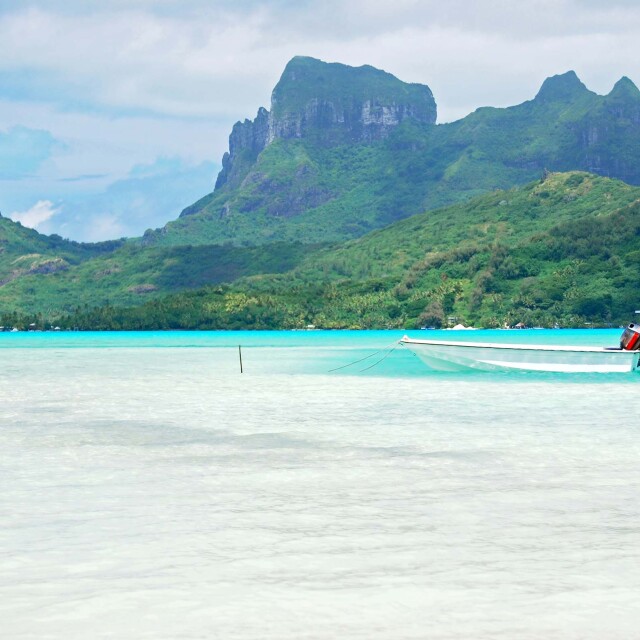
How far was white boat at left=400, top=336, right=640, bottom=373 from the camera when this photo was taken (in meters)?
44.5

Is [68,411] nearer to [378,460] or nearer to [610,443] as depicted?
[378,460]

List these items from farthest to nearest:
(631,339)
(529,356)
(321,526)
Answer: (529,356) → (631,339) → (321,526)

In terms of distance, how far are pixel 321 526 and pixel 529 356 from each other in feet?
111

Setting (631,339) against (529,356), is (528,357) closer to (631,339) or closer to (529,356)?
(529,356)

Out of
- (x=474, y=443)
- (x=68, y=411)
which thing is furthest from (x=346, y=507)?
(x=68, y=411)

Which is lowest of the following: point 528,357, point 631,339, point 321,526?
point 321,526

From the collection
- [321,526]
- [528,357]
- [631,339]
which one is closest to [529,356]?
[528,357]

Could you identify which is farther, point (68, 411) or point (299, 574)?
point (68, 411)

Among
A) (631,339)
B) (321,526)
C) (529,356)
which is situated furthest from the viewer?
(529,356)

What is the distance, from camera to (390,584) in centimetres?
1088

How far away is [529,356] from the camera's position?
152 ft

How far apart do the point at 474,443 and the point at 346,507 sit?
931cm

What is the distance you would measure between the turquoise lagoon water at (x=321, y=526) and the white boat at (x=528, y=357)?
13108 mm

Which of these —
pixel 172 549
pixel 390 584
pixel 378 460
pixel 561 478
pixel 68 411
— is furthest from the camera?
pixel 68 411
